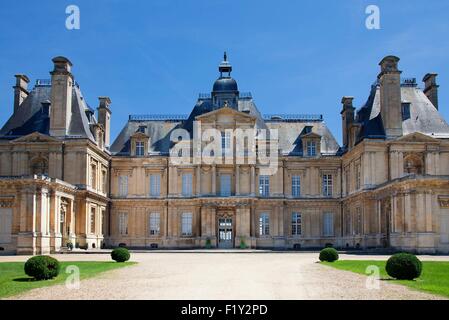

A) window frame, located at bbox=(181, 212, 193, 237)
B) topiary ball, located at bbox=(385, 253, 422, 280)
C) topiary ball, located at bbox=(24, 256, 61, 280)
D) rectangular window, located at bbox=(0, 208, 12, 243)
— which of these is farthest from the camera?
window frame, located at bbox=(181, 212, 193, 237)

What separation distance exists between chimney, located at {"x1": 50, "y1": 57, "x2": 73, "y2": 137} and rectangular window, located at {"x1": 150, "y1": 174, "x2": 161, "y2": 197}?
9.58 metres

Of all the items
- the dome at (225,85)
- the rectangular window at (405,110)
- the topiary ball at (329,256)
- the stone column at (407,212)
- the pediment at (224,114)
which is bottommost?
the topiary ball at (329,256)

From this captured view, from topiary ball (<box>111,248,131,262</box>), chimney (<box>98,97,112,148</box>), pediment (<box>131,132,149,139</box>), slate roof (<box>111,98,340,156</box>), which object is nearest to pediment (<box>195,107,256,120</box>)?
slate roof (<box>111,98,340,156</box>)

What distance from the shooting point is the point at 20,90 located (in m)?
46.8

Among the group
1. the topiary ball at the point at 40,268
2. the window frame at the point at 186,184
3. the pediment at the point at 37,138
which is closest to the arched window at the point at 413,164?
the window frame at the point at 186,184

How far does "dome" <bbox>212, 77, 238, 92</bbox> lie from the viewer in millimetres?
51594

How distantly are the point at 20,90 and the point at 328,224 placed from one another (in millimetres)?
27011

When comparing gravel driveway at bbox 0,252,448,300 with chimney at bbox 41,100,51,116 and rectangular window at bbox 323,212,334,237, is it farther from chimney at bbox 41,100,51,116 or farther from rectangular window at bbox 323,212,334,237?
rectangular window at bbox 323,212,334,237

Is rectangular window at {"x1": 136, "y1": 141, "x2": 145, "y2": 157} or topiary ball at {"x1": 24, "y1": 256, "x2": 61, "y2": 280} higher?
rectangular window at {"x1": 136, "y1": 141, "x2": 145, "y2": 157}

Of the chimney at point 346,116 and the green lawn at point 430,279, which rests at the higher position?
the chimney at point 346,116

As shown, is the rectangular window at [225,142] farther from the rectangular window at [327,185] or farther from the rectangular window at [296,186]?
the rectangular window at [327,185]

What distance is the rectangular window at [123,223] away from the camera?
50.3 metres

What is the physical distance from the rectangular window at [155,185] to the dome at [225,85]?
8.92 m
